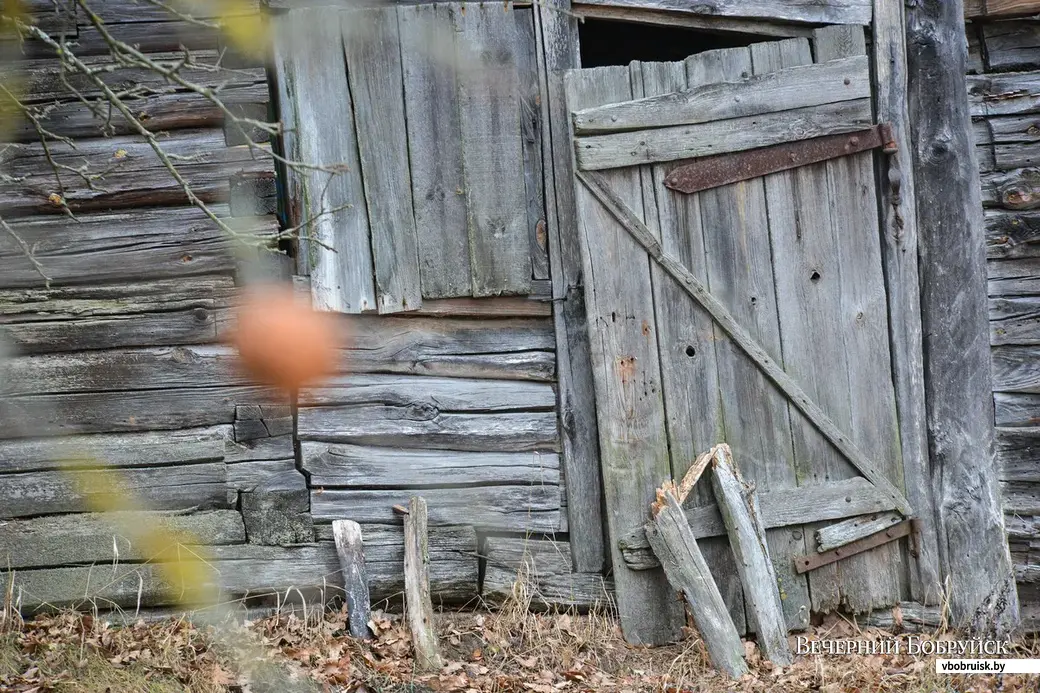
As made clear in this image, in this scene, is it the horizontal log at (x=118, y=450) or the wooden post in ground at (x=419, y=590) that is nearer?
the wooden post in ground at (x=419, y=590)

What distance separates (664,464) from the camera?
4004mm

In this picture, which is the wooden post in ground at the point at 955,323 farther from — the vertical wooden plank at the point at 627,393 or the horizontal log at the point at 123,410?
the horizontal log at the point at 123,410

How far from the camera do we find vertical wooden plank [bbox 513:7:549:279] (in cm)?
400

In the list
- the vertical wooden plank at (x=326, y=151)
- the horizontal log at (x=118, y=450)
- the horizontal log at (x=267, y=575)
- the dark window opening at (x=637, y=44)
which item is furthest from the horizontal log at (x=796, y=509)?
the dark window opening at (x=637, y=44)

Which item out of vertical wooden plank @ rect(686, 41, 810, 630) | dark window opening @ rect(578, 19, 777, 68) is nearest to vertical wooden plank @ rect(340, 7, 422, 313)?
vertical wooden plank @ rect(686, 41, 810, 630)

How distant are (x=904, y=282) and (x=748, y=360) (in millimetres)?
826

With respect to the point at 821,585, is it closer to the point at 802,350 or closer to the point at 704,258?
the point at 802,350

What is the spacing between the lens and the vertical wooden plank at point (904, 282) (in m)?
4.05

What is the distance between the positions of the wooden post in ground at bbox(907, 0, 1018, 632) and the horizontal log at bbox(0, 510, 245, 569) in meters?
3.38

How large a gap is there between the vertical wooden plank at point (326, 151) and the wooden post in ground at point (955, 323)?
261cm

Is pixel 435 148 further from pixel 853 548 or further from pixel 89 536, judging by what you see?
pixel 853 548

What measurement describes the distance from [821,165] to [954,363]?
1131 millimetres

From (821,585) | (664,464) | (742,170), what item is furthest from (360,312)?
(821,585)

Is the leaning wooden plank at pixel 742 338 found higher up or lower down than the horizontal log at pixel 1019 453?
higher up
